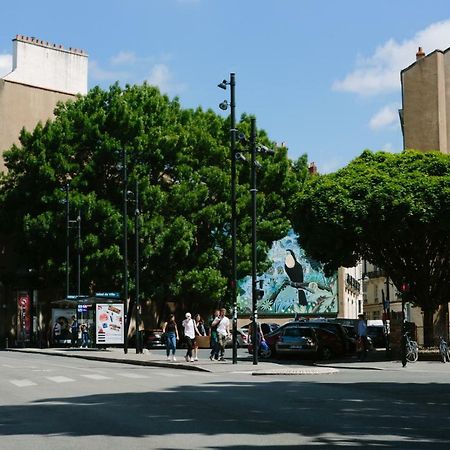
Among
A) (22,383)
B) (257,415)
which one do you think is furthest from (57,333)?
(257,415)

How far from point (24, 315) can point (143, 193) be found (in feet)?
38.4

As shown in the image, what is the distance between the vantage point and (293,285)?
72.2 meters

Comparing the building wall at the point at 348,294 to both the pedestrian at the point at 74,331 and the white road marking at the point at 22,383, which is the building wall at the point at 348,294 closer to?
the pedestrian at the point at 74,331

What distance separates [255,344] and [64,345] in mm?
25839

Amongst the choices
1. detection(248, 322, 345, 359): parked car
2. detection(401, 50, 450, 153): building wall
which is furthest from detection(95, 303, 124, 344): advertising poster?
detection(401, 50, 450, 153): building wall

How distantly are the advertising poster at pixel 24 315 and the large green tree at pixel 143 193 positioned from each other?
182cm

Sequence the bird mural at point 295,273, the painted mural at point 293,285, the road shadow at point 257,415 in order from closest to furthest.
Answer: the road shadow at point 257,415, the painted mural at point 293,285, the bird mural at point 295,273

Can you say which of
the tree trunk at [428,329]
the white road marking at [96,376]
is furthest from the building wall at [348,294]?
the white road marking at [96,376]

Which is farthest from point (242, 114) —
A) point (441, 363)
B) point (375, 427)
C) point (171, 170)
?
point (375, 427)

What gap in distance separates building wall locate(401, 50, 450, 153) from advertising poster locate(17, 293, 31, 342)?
25407 mm

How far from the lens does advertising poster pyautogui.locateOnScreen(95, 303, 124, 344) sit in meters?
46.3

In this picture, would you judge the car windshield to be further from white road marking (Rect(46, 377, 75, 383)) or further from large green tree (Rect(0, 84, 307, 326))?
large green tree (Rect(0, 84, 307, 326))

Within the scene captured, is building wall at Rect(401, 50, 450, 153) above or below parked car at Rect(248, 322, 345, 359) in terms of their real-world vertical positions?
above

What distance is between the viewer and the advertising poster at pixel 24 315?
2276 inches
